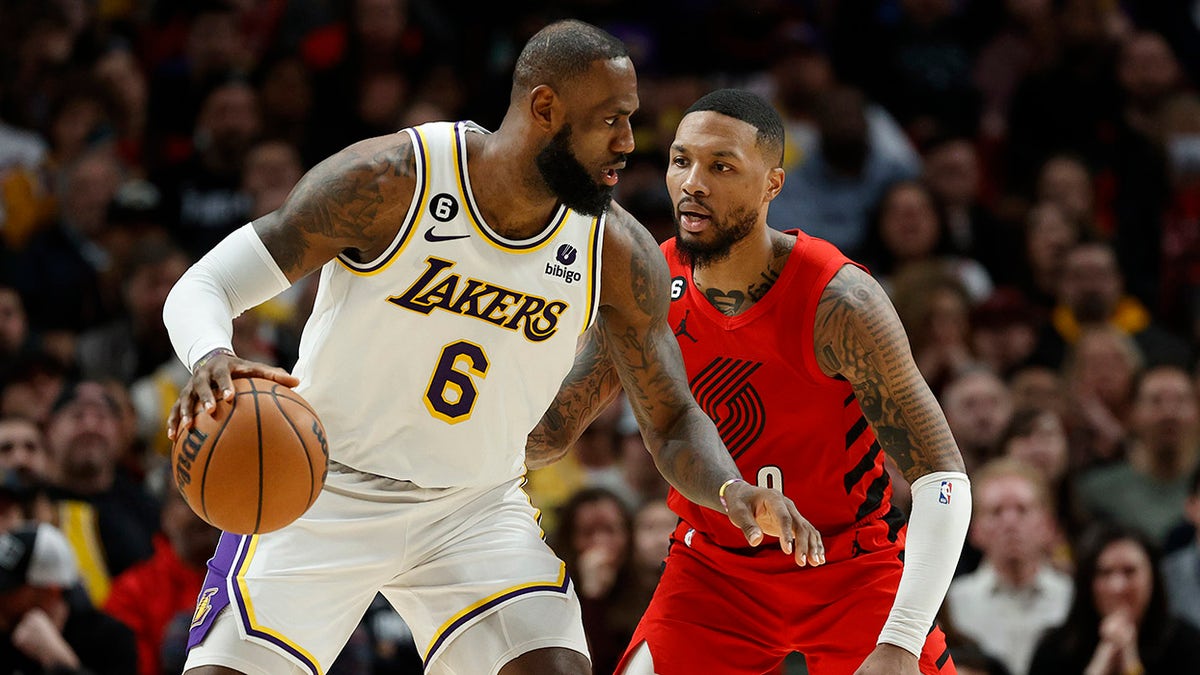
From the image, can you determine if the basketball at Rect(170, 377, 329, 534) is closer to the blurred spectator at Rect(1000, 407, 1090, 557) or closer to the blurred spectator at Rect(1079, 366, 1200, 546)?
the blurred spectator at Rect(1000, 407, 1090, 557)

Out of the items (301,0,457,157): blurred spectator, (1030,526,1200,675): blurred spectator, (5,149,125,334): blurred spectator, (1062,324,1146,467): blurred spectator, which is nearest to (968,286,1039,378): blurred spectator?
(1062,324,1146,467): blurred spectator

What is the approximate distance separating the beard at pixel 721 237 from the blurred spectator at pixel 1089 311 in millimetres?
5419

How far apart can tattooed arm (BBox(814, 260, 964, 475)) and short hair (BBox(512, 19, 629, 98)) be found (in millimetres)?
1088

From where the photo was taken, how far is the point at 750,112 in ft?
17.6

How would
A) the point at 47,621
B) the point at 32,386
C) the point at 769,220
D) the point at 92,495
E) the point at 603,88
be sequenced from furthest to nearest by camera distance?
the point at 769,220 → the point at 32,386 → the point at 92,495 → the point at 47,621 → the point at 603,88

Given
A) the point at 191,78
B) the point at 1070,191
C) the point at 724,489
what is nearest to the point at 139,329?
the point at 191,78

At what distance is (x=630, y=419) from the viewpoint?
9.88m

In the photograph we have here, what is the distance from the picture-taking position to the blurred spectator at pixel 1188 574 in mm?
8141

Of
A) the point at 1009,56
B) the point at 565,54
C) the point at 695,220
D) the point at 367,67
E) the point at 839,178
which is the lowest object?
the point at 695,220

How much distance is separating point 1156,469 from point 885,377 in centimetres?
466

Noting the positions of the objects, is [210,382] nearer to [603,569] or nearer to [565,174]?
[565,174]

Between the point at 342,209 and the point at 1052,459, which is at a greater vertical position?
the point at 342,209

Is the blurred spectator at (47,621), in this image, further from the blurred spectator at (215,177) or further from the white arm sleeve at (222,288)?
the blurred spectator at (215,177)

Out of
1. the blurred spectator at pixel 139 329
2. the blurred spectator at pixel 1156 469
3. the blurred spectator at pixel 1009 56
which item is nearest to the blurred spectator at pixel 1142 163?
the blurred spectator at pixel 1009 56
